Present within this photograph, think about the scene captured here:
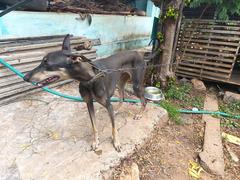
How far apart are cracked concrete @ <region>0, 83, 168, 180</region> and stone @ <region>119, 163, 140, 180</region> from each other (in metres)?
0.18

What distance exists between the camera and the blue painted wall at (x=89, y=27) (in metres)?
4.57

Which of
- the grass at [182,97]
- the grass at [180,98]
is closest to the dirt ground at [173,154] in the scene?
the grass at [180,98]

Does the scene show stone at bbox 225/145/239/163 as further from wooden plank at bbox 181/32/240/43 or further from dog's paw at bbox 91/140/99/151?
wooden plank at bbox 181/32/240/43

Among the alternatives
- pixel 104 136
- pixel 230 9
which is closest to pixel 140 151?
pixel 104 136

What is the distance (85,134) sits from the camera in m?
3.13

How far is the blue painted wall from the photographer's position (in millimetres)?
4566

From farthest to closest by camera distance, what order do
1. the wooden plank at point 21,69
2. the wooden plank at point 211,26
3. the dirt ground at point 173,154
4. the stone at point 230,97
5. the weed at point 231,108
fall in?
the wooden plank at point 211,26
the stone at point 230,97
the weed at point 231,108
the wooden plank at point 21,69
the dirt ground at point 173,154

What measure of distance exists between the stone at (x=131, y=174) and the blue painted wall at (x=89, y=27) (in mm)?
3635

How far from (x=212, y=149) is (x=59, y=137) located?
7.97ft

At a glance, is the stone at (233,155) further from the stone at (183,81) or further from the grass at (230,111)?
the stone at (183,81)

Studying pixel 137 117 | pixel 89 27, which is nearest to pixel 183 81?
pixel 137 117

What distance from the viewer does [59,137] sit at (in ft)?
9.89

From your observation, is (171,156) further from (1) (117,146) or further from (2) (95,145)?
(2) (95,145)

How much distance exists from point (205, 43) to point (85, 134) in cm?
415
